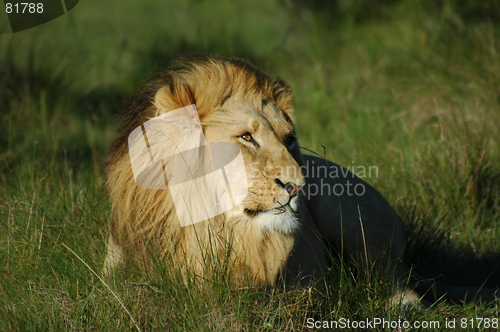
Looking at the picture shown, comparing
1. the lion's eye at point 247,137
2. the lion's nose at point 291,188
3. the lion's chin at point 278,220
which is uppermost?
the lion's eye at point 247,137

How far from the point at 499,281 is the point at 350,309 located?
165 cm

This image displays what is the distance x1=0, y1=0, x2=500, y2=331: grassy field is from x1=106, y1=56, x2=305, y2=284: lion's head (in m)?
0.15

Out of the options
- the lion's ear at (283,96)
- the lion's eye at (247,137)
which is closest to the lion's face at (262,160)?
the lion's eye at (247,137)

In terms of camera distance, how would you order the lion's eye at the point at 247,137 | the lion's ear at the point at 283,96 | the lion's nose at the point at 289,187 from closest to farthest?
the lion's nose at the point at 289,187, the lion's eye at the point at 247,137, the lion's ear at the point at 283,96

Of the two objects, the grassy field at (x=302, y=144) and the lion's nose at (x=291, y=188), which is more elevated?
the lion's nose at (x=291, y=188)

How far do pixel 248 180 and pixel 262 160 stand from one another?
106 millimetres

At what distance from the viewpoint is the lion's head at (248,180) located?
280 cm

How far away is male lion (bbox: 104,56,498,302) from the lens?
2.80 metres

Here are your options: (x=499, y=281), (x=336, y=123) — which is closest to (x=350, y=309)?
(x=499, y=281)

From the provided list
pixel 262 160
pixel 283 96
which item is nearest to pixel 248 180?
pixel 262 160
